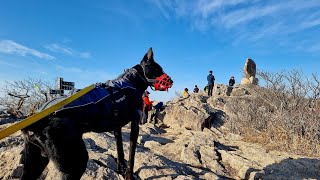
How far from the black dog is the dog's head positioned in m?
0.23

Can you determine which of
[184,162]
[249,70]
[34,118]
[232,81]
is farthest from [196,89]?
[34,118]

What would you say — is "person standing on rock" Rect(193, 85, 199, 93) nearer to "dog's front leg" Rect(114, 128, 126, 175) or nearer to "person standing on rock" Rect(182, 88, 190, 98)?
"person standing on rock" Rect(182, 88, 190, 98)

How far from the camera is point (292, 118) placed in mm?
10648

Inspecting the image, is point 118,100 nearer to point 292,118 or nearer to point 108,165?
point 108,165

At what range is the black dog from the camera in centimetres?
333

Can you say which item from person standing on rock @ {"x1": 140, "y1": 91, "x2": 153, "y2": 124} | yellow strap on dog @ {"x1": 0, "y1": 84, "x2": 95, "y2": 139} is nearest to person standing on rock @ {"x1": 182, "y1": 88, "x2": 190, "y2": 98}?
person standing on rock @ {"x1": 140, "y1": 91, "x2": 153, "y2": 124}

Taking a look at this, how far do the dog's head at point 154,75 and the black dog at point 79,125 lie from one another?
23 cm

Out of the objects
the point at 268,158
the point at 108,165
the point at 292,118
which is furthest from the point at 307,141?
the point at 108,165

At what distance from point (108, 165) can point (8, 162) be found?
1.51 metres

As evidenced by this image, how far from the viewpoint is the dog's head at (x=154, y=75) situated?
16.7ft

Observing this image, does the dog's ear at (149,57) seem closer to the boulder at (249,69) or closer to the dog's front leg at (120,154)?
the dog's front leg at (120,154)

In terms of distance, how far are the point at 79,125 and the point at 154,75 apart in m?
1.85

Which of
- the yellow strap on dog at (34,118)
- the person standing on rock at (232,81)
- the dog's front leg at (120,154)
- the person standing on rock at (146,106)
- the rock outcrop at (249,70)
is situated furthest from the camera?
the rock outcrop at (249,70)

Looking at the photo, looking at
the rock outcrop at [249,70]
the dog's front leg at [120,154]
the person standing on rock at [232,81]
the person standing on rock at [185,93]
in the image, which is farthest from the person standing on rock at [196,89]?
the dog's front leg at [120,154]
